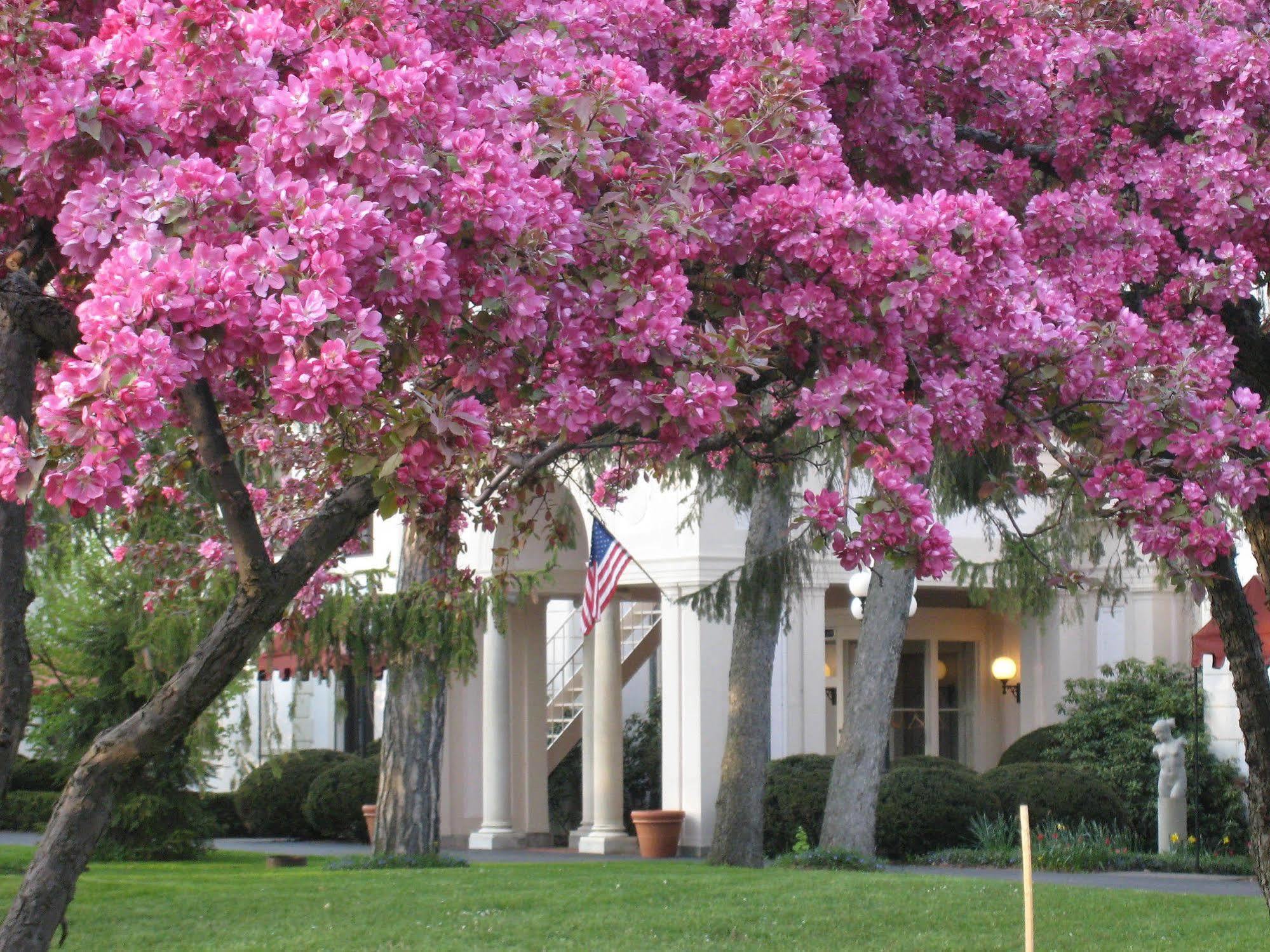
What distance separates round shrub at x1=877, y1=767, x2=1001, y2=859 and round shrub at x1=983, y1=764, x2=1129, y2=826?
33 centimetres

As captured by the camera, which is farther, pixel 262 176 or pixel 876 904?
pixel 876 904

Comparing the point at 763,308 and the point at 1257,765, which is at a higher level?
the point at 763,308

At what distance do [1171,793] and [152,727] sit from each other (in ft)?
47.6

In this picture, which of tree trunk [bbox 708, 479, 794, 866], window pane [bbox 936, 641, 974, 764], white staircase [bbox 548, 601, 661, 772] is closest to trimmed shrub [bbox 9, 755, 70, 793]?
white staircase [bbox 548, 601, 661, 772]

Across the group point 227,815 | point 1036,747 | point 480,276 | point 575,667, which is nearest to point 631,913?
point 480,276

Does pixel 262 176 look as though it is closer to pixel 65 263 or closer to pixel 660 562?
pixel 65 263

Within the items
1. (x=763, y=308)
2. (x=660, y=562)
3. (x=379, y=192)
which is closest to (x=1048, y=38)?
(x=763, y=308)

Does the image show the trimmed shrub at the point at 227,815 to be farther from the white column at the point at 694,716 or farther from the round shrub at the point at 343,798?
the white column at the point at 694,716

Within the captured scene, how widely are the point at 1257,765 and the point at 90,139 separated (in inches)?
232

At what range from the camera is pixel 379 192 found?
3.99 m

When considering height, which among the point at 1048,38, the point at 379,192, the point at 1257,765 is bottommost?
the point at 1257,765

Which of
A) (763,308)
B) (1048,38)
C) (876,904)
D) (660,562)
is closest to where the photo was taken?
(763,308)

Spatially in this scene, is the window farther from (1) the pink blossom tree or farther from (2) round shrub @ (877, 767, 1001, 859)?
(1) the pink blossom tree

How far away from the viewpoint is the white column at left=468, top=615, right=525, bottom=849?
792 inches
